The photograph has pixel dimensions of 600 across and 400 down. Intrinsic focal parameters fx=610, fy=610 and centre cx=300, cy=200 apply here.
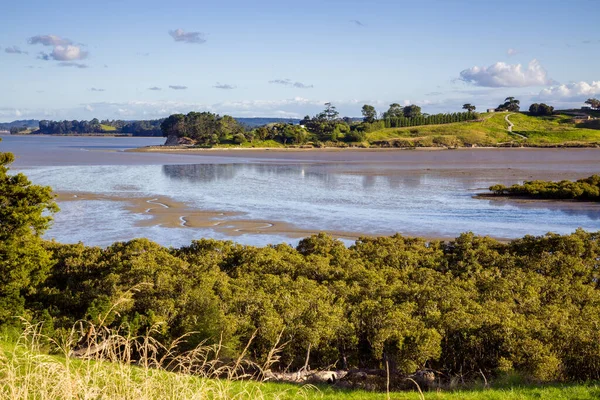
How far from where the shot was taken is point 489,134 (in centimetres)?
16288

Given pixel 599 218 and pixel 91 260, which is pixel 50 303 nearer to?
pixel 91 260

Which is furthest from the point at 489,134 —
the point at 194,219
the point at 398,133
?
the point at 194,219

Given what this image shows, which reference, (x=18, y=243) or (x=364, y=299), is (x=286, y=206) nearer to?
(x=18, y=243)

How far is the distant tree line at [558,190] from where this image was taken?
48.5 meters

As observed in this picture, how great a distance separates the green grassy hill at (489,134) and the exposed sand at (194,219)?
109174 mm

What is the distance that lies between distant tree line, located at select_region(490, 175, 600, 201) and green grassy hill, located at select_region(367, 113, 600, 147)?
9631 centimetres

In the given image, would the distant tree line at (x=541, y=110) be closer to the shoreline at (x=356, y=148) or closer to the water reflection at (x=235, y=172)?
the shoreline at (x=356, y=148)

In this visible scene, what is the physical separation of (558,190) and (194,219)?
30.2 metres

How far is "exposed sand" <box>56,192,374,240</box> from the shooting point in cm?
3356

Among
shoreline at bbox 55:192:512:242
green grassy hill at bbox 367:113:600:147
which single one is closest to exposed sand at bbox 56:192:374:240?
shoreline at bbox 55:192:512:242

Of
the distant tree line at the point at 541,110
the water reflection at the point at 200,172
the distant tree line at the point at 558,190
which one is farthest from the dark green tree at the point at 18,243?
the distant tree line at the point at 541,110

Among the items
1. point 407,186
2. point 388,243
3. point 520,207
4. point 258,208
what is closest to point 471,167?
point 407,186

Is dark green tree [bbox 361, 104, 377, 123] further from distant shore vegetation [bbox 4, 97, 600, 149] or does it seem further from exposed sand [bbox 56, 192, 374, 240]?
exposed sand [bbox 56, 192, 374, 240]

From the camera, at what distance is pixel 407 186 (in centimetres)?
5866
